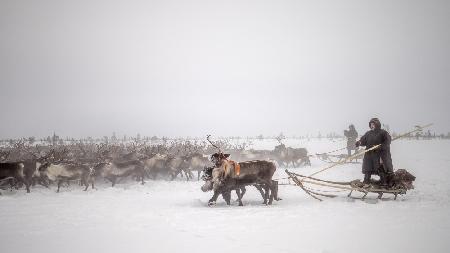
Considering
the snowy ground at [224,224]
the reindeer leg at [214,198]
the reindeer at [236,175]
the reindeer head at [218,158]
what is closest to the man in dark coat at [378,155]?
the snowy ground at [224,224]

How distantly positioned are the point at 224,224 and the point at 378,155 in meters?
5.99

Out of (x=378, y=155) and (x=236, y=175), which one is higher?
(x=378, y=155)

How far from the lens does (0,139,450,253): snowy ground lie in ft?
19.5

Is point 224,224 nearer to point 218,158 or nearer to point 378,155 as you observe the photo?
point 218,158

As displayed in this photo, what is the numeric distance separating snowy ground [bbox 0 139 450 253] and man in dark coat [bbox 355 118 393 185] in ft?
3.04

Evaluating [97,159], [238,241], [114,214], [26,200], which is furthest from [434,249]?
[97,159]

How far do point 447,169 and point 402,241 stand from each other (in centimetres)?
1418

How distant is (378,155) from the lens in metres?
10.3

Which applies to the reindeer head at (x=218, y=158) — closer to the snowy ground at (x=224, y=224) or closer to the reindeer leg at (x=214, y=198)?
the reindeer leg at (x=214, y=198)

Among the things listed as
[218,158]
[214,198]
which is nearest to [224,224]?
[214,198]

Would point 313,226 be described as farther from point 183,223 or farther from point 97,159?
point 97,159

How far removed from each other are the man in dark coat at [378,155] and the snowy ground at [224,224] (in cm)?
93

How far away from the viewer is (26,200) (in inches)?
446

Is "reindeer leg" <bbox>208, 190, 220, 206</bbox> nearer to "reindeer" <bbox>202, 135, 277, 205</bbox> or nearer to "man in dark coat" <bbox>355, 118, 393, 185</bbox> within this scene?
"reindeer" <bbox>202, 135, 277, 205</bbox>
